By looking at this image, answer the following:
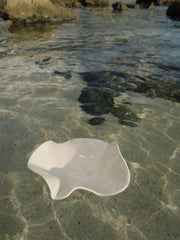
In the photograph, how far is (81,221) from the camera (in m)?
2.59

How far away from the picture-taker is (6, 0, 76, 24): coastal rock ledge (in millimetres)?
16391

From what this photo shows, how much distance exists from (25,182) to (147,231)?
2.02 meters

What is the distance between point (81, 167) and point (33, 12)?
18.9 metres

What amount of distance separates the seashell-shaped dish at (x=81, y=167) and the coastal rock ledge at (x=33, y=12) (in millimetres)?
18064

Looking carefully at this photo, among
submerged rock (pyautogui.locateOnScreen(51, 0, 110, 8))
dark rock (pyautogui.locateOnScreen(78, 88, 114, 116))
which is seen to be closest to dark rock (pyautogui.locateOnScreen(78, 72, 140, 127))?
dark rock (pyautogui.locateOnScreen(78, 88, 114, 116))

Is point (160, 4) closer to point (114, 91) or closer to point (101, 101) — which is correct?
point (114, 91)

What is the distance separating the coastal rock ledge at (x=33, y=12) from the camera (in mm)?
16391

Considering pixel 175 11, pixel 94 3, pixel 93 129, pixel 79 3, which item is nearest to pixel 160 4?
pixel 94 3

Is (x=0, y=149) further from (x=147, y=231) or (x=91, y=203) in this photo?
(x=147, y=231)

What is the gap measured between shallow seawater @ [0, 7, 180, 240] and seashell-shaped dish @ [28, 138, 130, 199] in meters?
0.49

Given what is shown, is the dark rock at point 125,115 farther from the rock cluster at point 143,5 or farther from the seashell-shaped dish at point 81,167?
the rock cluster at point 143,5

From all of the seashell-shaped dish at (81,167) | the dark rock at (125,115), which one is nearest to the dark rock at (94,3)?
the dark rock at (125,115)

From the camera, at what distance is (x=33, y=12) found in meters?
17.4

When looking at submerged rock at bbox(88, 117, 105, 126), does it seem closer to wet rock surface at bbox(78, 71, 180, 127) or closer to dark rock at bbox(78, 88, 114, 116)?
wet rock surface at bbox(78, 71, 180, 127)
